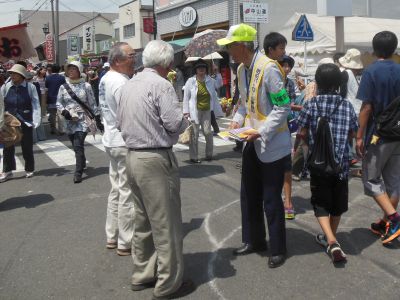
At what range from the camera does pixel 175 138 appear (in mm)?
3334

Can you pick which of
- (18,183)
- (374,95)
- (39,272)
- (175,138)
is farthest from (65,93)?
(374,95)

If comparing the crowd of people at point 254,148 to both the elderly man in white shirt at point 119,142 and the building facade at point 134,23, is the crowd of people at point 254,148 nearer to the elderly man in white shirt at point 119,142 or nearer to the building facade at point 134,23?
Result: the elderly man in white shirt at point 119,142

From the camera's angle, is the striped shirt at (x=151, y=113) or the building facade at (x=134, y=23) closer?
the striped shirt at (x=151, y=113)

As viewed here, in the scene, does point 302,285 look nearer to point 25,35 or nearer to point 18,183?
point 18,183

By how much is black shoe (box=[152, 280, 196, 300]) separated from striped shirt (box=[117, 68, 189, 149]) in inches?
43.8

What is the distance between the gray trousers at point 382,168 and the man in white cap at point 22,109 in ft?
18.5

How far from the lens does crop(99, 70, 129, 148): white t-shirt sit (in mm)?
4223

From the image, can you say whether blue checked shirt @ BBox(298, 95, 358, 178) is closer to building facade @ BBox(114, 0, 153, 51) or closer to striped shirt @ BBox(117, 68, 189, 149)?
striped shirt @ BBox(117, 68, 189, 149)

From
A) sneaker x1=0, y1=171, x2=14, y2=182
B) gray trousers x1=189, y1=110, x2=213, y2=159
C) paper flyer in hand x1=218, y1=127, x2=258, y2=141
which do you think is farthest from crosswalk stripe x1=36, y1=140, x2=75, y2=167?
paper flyer in hand x1=218, y1=127, x2=258, y2=141

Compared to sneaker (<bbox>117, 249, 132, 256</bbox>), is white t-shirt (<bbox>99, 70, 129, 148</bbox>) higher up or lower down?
higher up

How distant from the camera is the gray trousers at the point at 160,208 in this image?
3221 mm

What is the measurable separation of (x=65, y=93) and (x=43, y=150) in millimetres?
4029

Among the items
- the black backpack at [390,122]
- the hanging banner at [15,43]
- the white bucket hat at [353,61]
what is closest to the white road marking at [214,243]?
the black backpack at [390,122]

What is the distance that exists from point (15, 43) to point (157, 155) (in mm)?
9471
